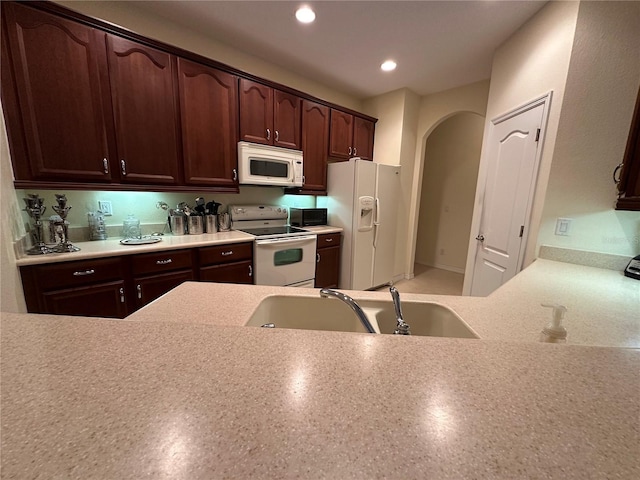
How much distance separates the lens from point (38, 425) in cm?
29

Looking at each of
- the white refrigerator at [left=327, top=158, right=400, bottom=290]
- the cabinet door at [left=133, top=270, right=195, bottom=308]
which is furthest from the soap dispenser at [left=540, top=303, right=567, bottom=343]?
the white refrigerator at [left=327, top=158, right=400, bottom=290]

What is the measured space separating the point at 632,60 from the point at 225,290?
2.49m

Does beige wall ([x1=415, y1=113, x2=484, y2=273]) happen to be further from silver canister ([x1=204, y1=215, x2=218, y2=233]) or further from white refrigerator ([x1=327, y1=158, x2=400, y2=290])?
silver canister ([x1=204, y1=215, x2=218, y2=233])

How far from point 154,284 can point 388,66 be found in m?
3.10

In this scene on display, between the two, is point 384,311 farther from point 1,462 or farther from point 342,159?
point 342,159

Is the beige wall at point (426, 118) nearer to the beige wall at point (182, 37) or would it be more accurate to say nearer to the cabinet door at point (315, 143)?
the cabinet door at point (315, 143)

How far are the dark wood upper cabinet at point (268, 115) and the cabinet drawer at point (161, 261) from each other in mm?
1253

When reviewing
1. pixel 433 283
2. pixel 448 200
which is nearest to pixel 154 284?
pixel 433 283

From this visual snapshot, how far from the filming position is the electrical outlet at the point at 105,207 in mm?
2072

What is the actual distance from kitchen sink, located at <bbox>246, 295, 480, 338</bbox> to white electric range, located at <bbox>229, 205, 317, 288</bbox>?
1374 mm

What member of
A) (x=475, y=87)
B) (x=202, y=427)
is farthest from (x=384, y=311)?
(x=475, y=87)

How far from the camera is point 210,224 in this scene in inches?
96.7

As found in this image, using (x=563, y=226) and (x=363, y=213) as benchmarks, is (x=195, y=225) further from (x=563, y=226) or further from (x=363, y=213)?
(x=563, y=226)

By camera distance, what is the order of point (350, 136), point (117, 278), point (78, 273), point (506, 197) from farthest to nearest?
point (350, 136) → point (506, 197) → point (117, 278) → point (78, 273)
